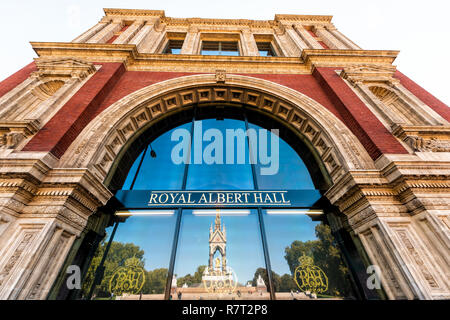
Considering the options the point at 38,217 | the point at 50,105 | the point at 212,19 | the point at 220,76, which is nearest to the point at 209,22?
the point at 212,19

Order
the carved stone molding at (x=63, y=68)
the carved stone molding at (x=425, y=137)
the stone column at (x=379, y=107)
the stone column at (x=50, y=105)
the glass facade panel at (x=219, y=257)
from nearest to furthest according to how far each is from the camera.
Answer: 1. the glass facade panel at (x=219, y=257)
2. the carved stone molding at (x=425, y=137)
3. the stone column at (x=50, y=105)
4. the stone column at (x=379, y=107)
5. the carved stone molding at (x=63, y=68)

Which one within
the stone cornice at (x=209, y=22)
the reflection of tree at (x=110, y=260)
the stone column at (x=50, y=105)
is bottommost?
the reflection of tree at (x=110, y=260)

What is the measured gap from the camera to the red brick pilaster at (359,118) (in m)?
5.52

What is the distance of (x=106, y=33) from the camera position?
36.9 ft

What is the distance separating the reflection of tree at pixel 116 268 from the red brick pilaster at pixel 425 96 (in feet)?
34.4

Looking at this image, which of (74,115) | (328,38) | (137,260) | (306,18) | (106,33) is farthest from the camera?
(306,18)

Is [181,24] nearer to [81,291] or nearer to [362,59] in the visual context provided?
[362,59]

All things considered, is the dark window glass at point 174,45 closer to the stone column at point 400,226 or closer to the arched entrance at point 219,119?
the arched entrance at point 219,119

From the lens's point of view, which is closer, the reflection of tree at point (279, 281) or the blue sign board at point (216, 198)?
the reflection of tree at point (279, 281)

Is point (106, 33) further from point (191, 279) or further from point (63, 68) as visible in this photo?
point (191, 279)

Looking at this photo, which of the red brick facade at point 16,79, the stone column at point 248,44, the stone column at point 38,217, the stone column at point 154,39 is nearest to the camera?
the stone column at point 38,217

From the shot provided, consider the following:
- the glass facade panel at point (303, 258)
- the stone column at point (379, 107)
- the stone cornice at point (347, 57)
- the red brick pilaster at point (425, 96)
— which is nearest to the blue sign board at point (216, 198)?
the glass facade panel at point (303, 258)

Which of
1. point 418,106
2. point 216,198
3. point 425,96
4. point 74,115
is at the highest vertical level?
point 425,96

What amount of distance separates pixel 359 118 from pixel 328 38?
331 inches
